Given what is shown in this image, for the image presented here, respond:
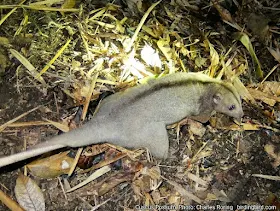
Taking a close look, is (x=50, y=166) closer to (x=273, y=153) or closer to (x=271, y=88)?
(x=273, y=153)

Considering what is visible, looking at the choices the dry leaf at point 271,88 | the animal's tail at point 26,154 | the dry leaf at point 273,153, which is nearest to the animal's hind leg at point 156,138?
the animal's tail at point 26,154

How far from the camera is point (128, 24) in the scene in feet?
13.3

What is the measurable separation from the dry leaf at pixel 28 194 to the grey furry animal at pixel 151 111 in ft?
1.08

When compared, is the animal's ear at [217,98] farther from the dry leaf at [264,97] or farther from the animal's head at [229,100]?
the dry leaf at [264,97]

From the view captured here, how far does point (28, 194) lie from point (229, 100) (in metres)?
1.72

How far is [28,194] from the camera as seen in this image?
10.8 ft

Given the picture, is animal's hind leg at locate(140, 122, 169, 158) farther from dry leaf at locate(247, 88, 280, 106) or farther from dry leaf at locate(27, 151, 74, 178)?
dry leaf at locate(247, 88, 280, 106)

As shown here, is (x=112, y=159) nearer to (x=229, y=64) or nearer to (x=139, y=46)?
(x=139, y=46)

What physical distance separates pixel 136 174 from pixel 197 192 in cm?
49

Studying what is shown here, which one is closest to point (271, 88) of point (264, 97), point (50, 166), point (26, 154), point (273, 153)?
point (264, 97)

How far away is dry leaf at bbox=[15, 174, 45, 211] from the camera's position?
3.26m

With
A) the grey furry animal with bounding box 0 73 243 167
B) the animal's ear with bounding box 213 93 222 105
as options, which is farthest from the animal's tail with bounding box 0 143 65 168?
the animal's ear with bounding box 213 93 222 105

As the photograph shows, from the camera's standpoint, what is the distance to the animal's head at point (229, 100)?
3.67 meters

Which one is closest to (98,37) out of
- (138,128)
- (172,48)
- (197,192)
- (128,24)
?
(128,24)
